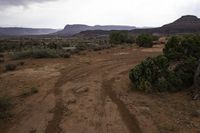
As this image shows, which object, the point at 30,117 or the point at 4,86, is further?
the point at 4,86

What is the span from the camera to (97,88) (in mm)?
12688

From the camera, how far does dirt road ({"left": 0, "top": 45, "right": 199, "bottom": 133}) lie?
27.6ft

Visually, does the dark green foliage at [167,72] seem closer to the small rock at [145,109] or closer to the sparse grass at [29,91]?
the small rock at [145,109]

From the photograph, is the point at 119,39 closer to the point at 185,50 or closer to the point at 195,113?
the point at 185,50

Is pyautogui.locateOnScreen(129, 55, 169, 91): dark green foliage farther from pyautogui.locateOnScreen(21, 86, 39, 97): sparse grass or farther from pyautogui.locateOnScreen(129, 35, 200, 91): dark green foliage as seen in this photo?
pyautogui.locateOnScreen(21, 86, 39, 97): sparse grass

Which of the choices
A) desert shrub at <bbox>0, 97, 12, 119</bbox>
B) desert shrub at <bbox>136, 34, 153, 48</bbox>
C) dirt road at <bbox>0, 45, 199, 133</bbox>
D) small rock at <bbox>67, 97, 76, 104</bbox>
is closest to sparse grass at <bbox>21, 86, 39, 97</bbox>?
dirt road at <bbox>0, 45, 199, 133</bbox>

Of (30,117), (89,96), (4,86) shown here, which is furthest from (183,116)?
(4,86)

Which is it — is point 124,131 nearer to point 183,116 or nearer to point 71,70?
point 183,116

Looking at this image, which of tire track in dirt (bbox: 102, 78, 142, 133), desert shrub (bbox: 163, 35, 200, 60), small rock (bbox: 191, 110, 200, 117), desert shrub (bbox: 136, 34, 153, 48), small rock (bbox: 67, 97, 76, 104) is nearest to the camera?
tire track in dirt (bbox: 102, 78, 142, 133)

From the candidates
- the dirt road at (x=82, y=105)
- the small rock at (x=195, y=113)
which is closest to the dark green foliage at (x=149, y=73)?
the dirt road at (x=82, y=105)

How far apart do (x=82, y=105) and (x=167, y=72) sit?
4.41 meters

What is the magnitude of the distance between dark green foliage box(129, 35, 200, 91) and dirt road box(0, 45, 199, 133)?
0.68 m

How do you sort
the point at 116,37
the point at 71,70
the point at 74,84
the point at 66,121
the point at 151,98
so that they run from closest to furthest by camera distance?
the point at 66,121, the point at 151,98, the point at 74,84, the point at 71,70, the point at 116,37

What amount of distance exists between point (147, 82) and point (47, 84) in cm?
500
